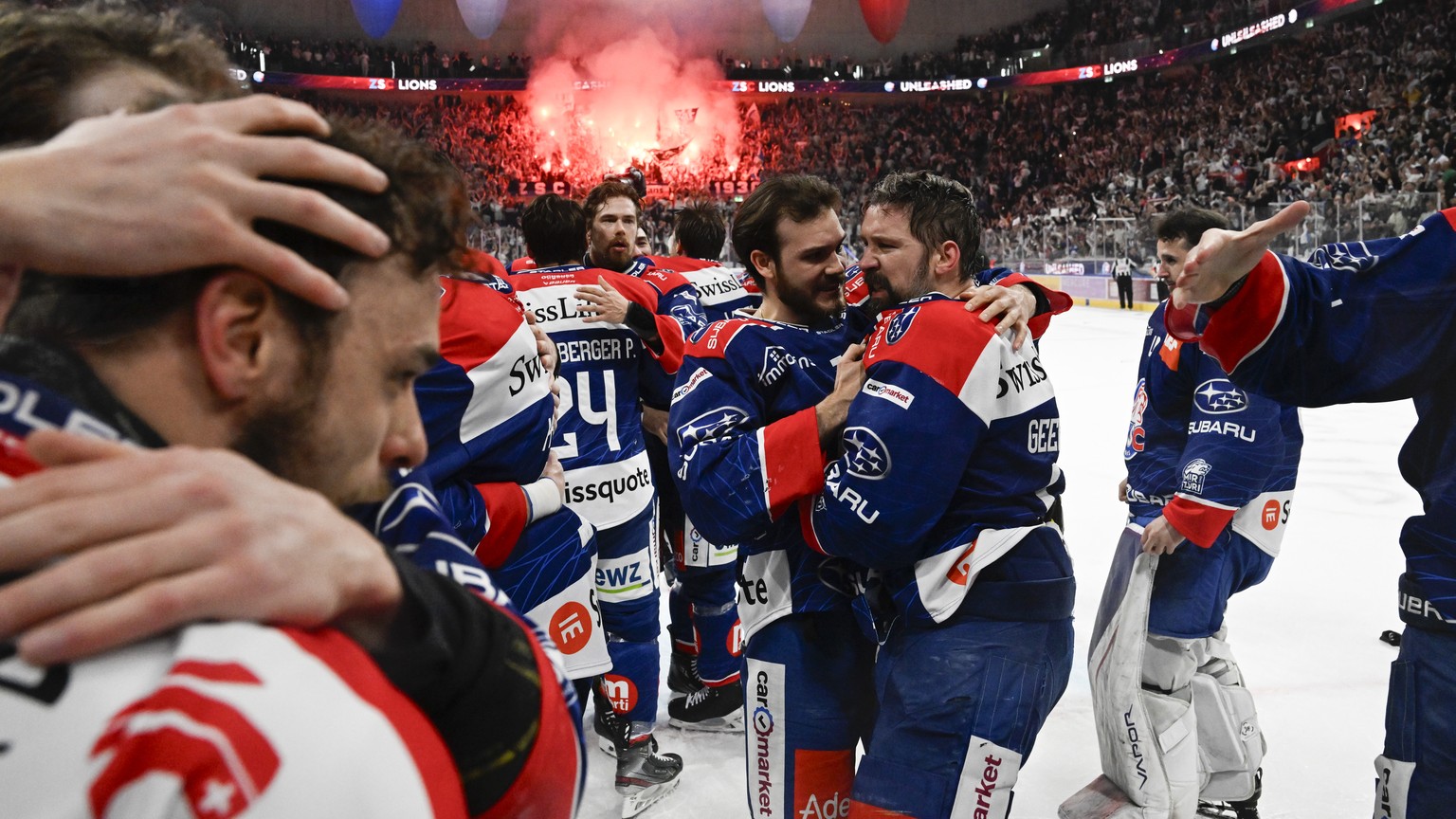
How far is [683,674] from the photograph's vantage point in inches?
177

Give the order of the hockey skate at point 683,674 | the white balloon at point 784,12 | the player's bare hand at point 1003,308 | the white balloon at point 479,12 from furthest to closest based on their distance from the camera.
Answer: the white balloon at point 784,12, the white balloon at point 479,12, the hockey skate at point 683,674, the player's bare hand at point 1003,308

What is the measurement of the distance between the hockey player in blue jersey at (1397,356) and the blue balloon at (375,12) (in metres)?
25.6

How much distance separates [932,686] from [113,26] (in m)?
1.74

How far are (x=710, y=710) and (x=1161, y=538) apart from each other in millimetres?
2052

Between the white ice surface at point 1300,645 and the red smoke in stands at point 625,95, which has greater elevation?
the red smoke in stands at point 625,95

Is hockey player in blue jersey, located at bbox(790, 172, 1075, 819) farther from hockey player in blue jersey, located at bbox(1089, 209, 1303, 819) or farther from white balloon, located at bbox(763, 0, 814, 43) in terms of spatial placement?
white balloon, located at bbox(763, 0, 814, 43)

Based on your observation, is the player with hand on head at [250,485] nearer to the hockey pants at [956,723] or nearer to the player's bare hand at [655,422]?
the hockey pants at [956,723]

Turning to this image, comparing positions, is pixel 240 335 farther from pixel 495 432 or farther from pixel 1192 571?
pixel 1192 571

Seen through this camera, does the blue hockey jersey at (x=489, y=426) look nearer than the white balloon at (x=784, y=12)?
Yes

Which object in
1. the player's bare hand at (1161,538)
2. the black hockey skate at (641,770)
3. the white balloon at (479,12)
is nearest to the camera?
the player's bare hand at (1161,538)

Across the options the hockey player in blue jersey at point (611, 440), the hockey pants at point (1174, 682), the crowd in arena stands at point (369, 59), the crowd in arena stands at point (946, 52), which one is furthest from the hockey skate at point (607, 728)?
the crowd in arena stands at point (369, 59)

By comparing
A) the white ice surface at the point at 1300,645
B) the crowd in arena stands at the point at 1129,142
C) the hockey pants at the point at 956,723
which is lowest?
the white ice surface at the point at 1300,645

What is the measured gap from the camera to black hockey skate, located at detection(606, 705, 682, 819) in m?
3.43

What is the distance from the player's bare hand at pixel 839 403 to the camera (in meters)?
2.08
